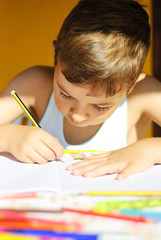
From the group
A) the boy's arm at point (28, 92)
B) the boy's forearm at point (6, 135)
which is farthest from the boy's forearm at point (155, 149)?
the boy's arm at point (28, 92)

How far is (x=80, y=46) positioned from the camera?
80cm

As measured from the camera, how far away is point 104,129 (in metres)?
1.22

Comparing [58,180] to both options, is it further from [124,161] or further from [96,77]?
[96,77]

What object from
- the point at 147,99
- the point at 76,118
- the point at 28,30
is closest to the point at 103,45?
the point at 76,118

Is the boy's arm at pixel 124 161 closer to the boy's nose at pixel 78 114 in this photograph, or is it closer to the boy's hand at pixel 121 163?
the boy's hand at pixel 121 163

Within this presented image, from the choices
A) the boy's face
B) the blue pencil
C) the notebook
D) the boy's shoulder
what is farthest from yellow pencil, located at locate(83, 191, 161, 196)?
the boy's shoulder

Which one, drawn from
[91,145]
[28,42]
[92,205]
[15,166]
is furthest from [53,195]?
[28,42]

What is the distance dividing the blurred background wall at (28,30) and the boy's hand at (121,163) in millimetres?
1235

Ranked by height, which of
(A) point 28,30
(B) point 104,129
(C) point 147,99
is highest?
(A) point 28,30

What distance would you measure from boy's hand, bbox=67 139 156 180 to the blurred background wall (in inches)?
48.6

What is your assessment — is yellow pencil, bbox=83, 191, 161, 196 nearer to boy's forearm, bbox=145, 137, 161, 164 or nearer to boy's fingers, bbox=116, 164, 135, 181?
boy's fingers, bbox=116, 164, 135, 181

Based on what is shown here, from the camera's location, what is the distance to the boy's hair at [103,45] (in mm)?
794

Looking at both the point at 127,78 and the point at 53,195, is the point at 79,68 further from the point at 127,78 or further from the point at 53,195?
the point at 53,195

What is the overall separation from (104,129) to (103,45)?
0.47 metres
